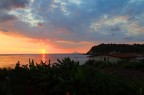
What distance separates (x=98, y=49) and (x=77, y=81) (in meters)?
→ 171

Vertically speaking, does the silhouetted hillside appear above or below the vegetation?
above

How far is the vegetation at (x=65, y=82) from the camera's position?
30.2 feet

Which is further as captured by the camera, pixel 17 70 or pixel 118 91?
pixel 17 70

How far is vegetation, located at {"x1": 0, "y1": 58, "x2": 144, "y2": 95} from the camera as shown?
363 inches

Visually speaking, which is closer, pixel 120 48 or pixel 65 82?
pixel 65 82

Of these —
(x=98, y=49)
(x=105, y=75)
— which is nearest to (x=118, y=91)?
(x=105, y=75)

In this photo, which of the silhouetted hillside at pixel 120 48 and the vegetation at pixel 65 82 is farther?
the silhouetted hillside at pixel 120 48

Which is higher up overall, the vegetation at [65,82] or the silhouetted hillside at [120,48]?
the silhouetted hillside at [120,48]

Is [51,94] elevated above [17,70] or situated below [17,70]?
below

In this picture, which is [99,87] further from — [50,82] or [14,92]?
[14,92]

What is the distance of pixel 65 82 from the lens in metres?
9.27

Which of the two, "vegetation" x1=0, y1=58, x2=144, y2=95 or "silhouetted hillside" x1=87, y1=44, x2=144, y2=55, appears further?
"silhouetted hillside" x1=87, y1=44, x2=144, y2=55

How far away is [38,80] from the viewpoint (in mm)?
10188

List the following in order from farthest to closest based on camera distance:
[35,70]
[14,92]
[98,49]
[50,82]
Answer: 1. [98,49]
2. [35,70]
3. [50,82]
4. [14,92]
